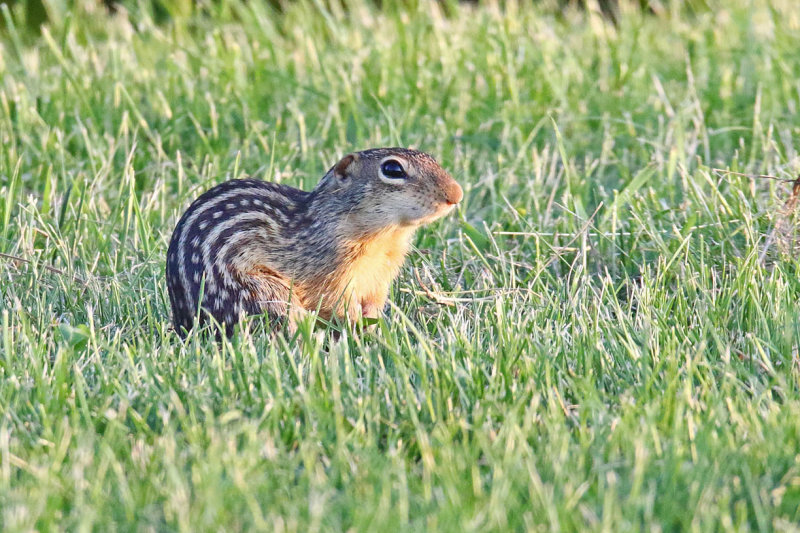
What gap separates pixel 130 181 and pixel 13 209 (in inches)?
29.7

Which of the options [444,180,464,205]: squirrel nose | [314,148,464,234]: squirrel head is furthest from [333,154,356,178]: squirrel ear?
[444,180,464,205]: squirrel nose

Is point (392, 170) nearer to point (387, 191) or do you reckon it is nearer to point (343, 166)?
point (387, 191)

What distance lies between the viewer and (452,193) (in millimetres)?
4254

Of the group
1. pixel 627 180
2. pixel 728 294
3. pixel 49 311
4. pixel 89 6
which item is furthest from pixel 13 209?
pixel 89 6

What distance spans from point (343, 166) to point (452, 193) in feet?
1.56

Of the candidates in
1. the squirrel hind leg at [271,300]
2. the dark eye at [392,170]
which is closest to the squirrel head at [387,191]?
the dark eye at [392,170]

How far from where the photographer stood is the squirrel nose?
13.9 ft

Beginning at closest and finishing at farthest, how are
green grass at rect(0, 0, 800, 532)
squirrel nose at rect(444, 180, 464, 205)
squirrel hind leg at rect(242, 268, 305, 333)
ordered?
green grass at rect(0, 0, 800, 532) → squirrel hind leg at rect(242, 268, 305, 333) → squirrel nose at rect(444, 180, 464, 205)

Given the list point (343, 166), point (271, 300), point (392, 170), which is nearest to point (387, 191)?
point (392, 170)

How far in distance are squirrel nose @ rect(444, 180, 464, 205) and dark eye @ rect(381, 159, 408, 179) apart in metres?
0.17

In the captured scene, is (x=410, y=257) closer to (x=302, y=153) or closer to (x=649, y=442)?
(x=302, y=153)

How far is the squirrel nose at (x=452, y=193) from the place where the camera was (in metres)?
4.25

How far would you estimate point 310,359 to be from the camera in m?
3.59

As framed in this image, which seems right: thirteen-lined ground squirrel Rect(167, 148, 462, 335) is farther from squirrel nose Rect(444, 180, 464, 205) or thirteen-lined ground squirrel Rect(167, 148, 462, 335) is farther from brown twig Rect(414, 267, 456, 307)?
brown twig Rect(414, 267, 456, 307)
